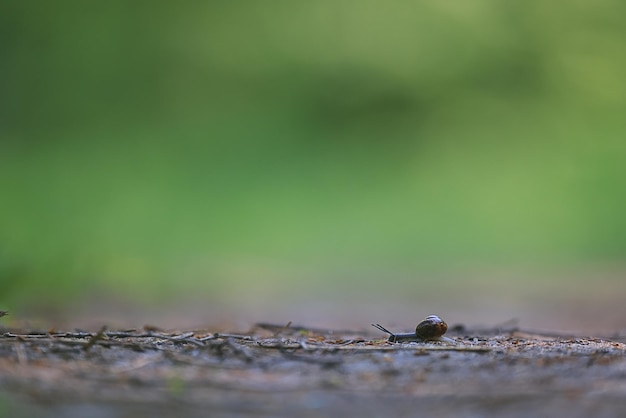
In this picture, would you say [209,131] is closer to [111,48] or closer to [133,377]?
[111,48]

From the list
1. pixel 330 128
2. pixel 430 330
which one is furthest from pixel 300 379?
pixel 330 128

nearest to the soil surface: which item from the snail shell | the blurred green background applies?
the snail shell

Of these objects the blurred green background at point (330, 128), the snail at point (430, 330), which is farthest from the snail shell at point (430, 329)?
the blurred green background at point (330, 128)

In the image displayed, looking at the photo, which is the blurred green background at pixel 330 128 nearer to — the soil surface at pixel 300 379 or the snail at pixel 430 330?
the snail at pixel 430 330

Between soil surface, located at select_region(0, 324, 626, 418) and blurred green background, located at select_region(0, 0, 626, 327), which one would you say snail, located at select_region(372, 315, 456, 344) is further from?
blurred green background, located at select_region(0, 0, 626, 327)

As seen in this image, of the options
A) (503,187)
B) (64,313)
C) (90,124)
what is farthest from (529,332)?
(90,124)

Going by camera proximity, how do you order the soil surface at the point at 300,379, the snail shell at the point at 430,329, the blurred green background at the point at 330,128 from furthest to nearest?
1. the blurred green background at the point at 330,128
2. the snail shell at the point at 430,329
3. the soil surface at the point at 300,379

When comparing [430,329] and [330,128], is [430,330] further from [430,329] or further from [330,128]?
[330,128]

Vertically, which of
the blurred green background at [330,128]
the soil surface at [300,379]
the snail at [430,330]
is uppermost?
the blurred green background at [330,128]
